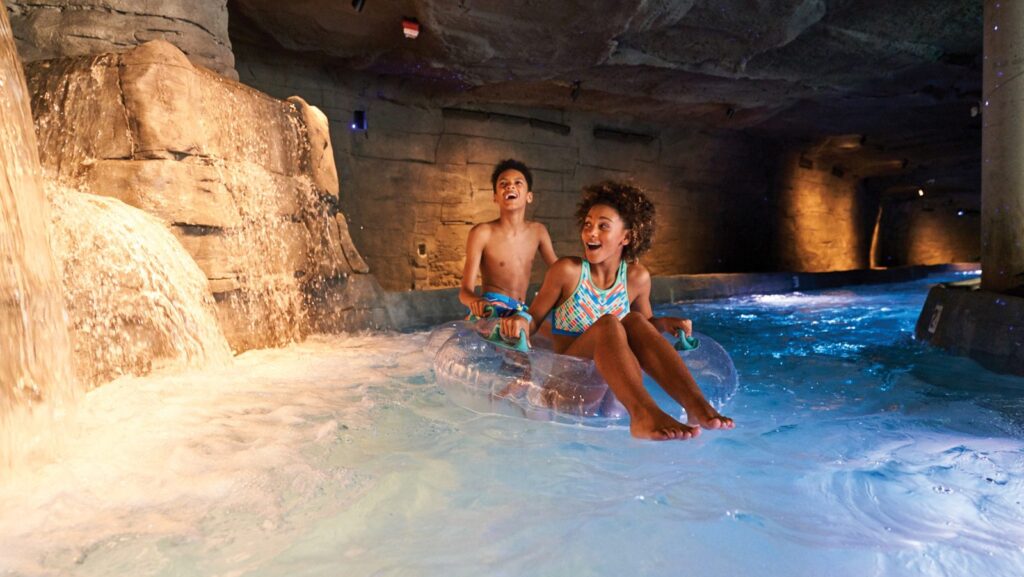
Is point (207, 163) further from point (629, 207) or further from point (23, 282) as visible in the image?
point (629, 207)

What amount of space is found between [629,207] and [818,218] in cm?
1400

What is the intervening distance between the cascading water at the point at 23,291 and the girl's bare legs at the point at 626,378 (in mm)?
2199

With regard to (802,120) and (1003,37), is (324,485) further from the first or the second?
(802,120)

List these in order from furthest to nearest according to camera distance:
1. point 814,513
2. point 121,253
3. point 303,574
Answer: point 121,253
point 814,513
point 303,574

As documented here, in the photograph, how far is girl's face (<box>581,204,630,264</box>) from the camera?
335 centimetres

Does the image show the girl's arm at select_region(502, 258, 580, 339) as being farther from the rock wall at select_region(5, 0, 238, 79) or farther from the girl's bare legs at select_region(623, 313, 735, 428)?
the rock wall at select_region(5, 0, 238, 79)

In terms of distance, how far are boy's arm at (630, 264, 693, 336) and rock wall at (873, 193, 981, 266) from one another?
684 inches

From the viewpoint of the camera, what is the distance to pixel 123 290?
13.3ft

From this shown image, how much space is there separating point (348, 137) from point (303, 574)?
7.99 meters

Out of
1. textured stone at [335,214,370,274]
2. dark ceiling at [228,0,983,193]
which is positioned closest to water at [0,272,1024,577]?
textured stone at [335,214,370,274]

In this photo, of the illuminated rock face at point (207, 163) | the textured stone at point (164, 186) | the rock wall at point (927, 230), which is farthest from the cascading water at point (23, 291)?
the rock wall at point (927, 230)

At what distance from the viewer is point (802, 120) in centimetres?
1282

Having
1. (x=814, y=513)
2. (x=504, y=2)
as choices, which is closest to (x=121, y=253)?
(x=814, y=513)

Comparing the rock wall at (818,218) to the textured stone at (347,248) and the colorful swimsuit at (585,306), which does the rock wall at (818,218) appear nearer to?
the textured stone at (347,248)
